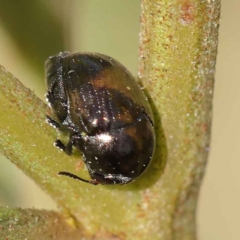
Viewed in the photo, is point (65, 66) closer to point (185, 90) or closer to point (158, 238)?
point (185, 90)

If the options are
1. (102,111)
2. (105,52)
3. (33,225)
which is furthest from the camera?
(105,52)

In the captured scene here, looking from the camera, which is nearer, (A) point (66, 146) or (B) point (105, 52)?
(A) point (66, 146)

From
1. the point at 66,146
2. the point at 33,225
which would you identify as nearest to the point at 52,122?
the point at 66,146

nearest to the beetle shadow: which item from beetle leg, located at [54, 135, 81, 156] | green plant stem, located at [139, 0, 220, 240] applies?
green plant stem, located at [139, 0, 220, 240]

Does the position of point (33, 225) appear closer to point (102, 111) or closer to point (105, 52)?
point (102, 111)

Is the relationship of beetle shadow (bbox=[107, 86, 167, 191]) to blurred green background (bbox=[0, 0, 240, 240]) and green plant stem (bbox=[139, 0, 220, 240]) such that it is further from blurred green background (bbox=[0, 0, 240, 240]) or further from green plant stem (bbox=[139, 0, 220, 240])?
blurred green background (bbox=[0, 0, 240, 240])

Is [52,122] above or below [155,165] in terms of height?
above
